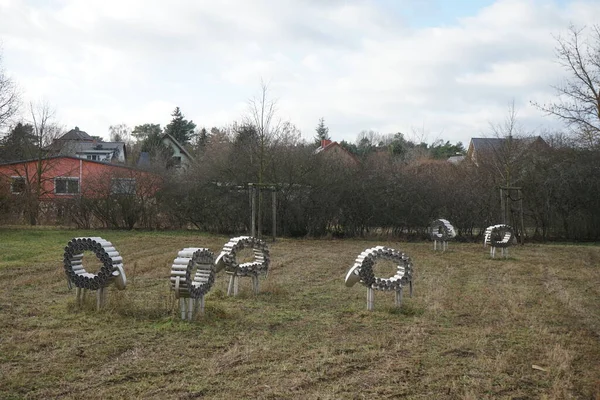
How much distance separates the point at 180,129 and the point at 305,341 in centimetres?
5979

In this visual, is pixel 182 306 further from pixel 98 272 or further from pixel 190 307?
pixel 98 272

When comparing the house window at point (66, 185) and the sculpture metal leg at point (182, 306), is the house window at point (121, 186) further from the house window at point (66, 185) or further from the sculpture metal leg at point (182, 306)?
the sculpture metal leg at point (182, 306)

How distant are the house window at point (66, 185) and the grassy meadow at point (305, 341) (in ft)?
54.1

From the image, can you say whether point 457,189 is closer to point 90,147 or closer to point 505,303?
point 505,303

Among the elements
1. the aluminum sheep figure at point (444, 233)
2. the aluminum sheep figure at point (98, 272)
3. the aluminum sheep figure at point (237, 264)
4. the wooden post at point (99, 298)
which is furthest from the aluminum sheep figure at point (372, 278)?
the aluminum sheep figure at point (444, 233)

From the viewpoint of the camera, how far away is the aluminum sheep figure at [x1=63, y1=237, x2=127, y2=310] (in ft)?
25.2

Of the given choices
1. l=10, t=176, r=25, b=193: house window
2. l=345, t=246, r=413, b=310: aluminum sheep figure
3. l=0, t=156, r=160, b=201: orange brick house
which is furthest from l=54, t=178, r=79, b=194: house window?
l=345, t=246, r=413, b=310: aluminum sheep figure

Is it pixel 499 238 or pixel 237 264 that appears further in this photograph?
pixel 499 238

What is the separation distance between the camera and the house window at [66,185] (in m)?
27.4

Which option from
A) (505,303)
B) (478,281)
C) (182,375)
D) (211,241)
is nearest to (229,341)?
(182,375)

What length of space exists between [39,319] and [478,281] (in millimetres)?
7463

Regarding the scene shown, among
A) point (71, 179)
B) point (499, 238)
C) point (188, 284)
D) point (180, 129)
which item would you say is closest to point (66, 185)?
point (71, 179)

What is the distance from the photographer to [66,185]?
28.3 m

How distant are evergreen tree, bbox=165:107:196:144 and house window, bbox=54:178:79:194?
35.0 meters
